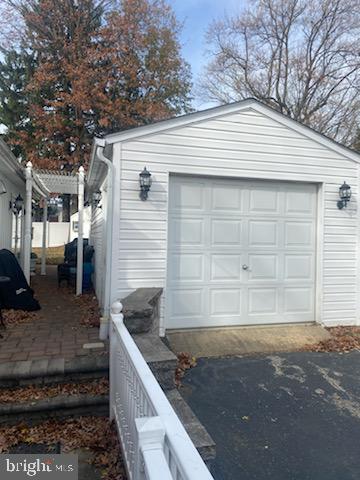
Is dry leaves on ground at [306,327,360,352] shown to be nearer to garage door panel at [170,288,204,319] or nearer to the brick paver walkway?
garage door panel at [170,288,204,319]

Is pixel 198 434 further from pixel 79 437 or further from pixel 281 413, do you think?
pixel 281 413

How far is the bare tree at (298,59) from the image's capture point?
583 inches

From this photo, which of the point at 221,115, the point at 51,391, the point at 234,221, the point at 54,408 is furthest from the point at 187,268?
the point at 54,408

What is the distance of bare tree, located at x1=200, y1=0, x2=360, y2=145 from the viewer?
1482 cm

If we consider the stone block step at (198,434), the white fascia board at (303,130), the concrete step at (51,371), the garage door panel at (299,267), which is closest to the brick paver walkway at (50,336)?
the concrete step at (51,371)

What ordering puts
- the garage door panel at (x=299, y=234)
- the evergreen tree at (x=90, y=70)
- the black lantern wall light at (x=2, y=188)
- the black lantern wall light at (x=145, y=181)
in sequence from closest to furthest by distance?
the black lantern wall light at (x=145, y=181)
the garage door panel at (x=299, y=234)
the black lantern wall light at (x=2, y=188)
the evergreen tree at (x=90, y=70)

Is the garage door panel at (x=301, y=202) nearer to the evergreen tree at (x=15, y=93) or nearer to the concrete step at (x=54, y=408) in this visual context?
the concrete step at (x=54, y=408)

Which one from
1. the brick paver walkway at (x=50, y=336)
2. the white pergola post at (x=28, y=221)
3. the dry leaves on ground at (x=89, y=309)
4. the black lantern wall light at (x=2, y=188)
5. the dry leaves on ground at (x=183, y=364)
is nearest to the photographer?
the brick paver walkway at (x=50, y=336)

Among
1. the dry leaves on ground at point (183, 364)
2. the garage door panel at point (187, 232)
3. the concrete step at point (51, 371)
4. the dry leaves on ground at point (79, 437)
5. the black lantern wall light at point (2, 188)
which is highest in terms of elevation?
the black lantern wall light at point (2, 188)

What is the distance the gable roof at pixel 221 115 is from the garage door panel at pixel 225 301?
2.41m

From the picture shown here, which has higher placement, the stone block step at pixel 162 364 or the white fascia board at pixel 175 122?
the white fascia board at pixel 175 122

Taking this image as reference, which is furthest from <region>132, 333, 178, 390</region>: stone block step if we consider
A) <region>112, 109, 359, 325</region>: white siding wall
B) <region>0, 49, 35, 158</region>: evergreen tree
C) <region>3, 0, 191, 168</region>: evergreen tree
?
<region>0, 49, 35, 158</region>: evergreen tree

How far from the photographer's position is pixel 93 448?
2.71 metres

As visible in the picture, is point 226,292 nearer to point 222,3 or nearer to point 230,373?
point 230,373
